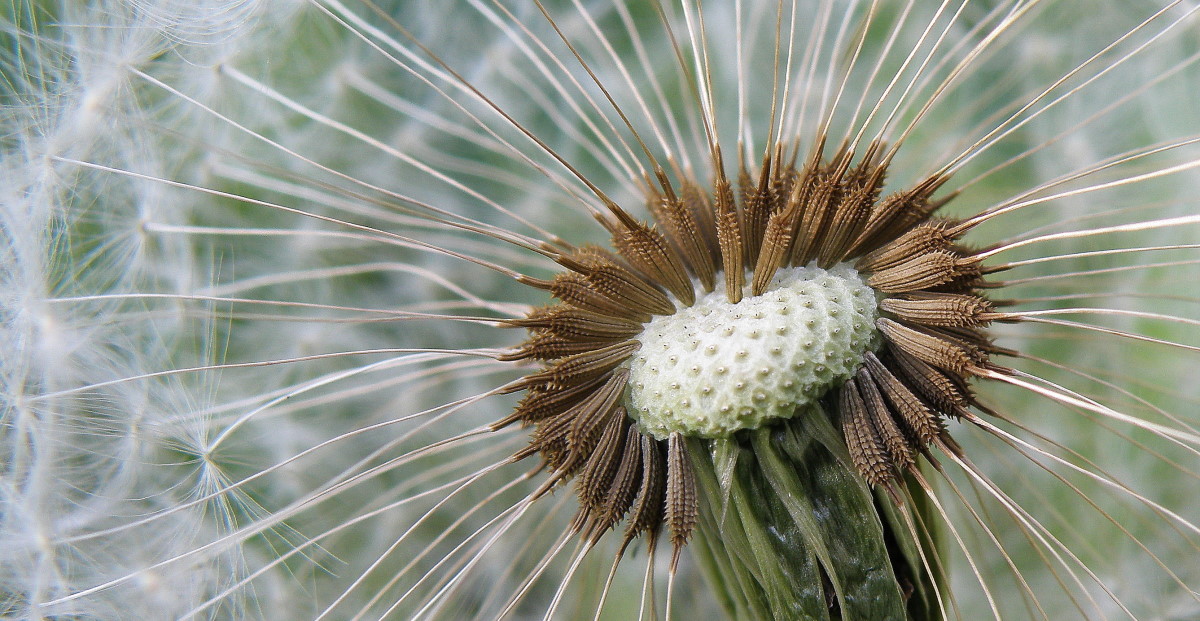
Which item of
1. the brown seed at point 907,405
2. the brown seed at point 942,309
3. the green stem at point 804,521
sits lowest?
the green stem at point 804,521

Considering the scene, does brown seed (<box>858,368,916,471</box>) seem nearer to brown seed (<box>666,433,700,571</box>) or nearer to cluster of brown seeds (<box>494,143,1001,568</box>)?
cluster of brown seeds (<box>494,143,1001,568</box>)

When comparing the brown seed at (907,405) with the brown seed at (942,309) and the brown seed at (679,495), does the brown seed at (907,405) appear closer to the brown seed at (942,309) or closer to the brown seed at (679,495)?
the brown seed at (942,309)

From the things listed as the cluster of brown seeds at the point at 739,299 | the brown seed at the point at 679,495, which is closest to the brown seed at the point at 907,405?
the cluster of brown seeds at the point at 739,299

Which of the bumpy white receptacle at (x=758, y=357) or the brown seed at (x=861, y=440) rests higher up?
the bumpy white receptacle at (x=758, y=357)

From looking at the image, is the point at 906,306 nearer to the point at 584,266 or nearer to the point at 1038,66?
the point at 584,266

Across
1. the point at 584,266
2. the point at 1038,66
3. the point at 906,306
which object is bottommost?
the point at 906,306

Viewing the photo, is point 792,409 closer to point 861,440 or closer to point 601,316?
point 861,440

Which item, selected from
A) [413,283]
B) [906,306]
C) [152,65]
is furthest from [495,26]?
[906,306]
